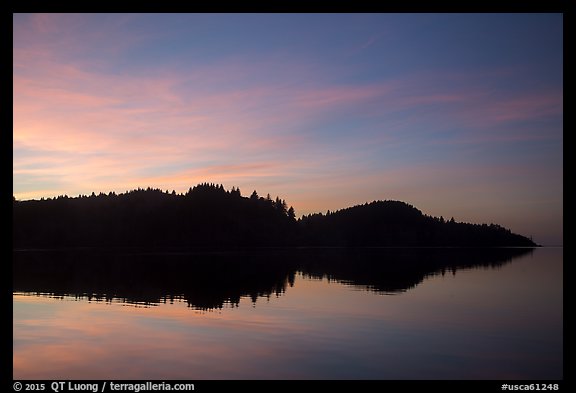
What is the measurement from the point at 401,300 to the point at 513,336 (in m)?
20.3

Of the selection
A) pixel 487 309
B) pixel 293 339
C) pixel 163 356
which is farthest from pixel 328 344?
pixel 487 309

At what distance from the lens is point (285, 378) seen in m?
27.4

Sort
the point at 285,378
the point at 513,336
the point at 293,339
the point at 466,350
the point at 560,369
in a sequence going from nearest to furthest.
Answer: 1. the point at 285,378
2. the point at 560,369
3. the point at 466,350
4. the point at 293,339
5. the point at 513,336

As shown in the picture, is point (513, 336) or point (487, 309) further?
point (487, 309)

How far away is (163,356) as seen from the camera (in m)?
31.4

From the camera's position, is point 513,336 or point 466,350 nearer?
point 466,350

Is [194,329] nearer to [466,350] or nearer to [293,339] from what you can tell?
[293,339]

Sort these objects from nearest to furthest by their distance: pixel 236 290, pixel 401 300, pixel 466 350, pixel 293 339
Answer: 1. pixel 466 350
2. pixel 293 339
3. pixel 401 300
4. pixel 236 290

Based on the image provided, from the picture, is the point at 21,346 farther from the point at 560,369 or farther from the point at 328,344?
the point at 560,369

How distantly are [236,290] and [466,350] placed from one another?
40220 millimetres
